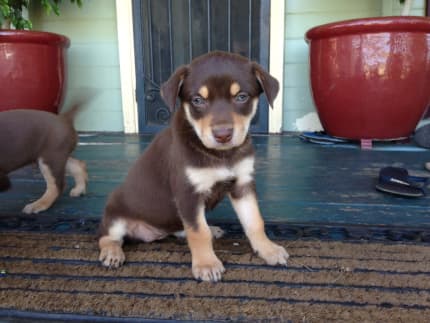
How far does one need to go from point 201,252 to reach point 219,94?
2.11 ft

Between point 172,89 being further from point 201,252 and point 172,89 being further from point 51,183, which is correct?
point 51,183

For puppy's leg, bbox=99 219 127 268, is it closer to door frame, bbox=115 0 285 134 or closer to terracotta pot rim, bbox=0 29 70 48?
terracotta pot rim, bbox=0 29 70 48

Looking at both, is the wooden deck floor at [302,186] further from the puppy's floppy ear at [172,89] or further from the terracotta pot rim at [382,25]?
the terracotta pot rim at [382,25]

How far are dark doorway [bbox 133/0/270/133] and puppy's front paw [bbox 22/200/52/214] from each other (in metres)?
2.78

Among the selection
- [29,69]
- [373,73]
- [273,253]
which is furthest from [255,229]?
[29,69]

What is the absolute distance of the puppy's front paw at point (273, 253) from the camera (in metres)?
1.66

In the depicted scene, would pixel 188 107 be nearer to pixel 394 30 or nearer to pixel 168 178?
pixel 168 178

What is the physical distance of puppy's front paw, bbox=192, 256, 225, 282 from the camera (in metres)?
1.54

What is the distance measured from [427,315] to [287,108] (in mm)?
3879

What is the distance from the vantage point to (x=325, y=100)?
413cm

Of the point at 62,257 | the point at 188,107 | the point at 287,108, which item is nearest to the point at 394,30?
the point at 287,108

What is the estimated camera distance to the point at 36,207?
93.7 inches

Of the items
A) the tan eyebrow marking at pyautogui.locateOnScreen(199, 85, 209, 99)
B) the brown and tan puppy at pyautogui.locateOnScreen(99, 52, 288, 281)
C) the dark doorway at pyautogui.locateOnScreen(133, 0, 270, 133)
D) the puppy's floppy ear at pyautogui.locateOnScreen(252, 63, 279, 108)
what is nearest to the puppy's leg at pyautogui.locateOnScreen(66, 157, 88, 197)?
the brown and tan puppy at pyautogui.locateOnScreen(99, 52, 288, 281)

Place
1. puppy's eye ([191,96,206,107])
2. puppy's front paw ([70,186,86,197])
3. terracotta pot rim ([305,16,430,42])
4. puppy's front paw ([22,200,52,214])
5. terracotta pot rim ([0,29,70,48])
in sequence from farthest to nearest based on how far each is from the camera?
terracotta pot rim ([0,29,70,48])
terracotta pot rim ([305,16,430,42])
puppy's front paw ([70,186,86,197])
puppy's front paw ([22,200,52,214])
puppy's eye ([191,96,206,107])
